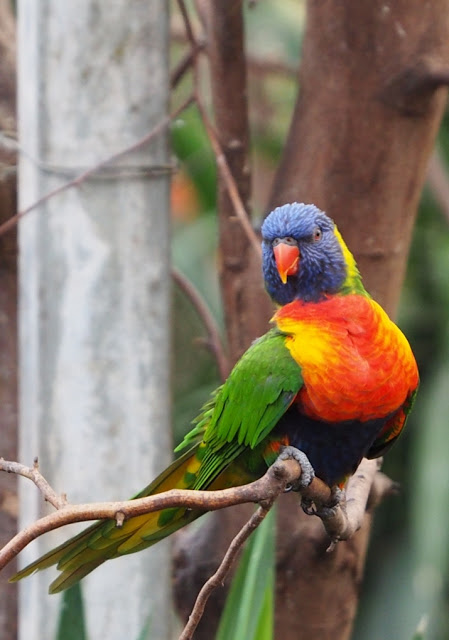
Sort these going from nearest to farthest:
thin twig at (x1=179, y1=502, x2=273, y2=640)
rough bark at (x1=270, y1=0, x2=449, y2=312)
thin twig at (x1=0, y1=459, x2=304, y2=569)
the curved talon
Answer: thin twig at (x1=0, y1=459, x2=304, y2=569) < thin twig at (x1=179, y1=502, x2=273, y2=640) < the curved talon < rough bark at (x1=270, y1=0, x2=449, y2=312)

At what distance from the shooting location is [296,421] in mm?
1331

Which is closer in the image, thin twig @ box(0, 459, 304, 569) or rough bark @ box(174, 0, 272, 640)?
thin twig @ box(0, 459, 304, 569)

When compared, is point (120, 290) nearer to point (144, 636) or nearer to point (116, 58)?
point (116, 58)

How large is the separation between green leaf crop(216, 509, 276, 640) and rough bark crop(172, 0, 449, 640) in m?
0.25

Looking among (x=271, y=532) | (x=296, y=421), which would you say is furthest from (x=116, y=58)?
(x=271, y=532)

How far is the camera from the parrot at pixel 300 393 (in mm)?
1265

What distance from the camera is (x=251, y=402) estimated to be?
1306 mm

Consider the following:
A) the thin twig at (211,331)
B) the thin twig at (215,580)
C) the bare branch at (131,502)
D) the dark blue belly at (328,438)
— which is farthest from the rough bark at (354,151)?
the thin twig at (215,580)

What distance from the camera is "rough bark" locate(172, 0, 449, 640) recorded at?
5.24 ft

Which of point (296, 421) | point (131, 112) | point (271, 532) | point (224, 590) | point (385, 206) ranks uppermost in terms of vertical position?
point (131, 112)

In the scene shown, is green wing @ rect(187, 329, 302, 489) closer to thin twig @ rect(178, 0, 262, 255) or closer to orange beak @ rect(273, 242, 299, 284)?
orange beak @ rect(273, 242, 299, 284)

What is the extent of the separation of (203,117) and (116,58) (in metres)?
0.24

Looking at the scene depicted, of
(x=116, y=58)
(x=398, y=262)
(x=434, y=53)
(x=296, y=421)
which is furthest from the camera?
(x=398, y=262)

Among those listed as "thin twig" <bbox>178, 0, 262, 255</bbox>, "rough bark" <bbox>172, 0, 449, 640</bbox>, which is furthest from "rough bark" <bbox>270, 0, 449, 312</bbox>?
"thin twig" <bbox>178, 0, 262, 255</bbox>
